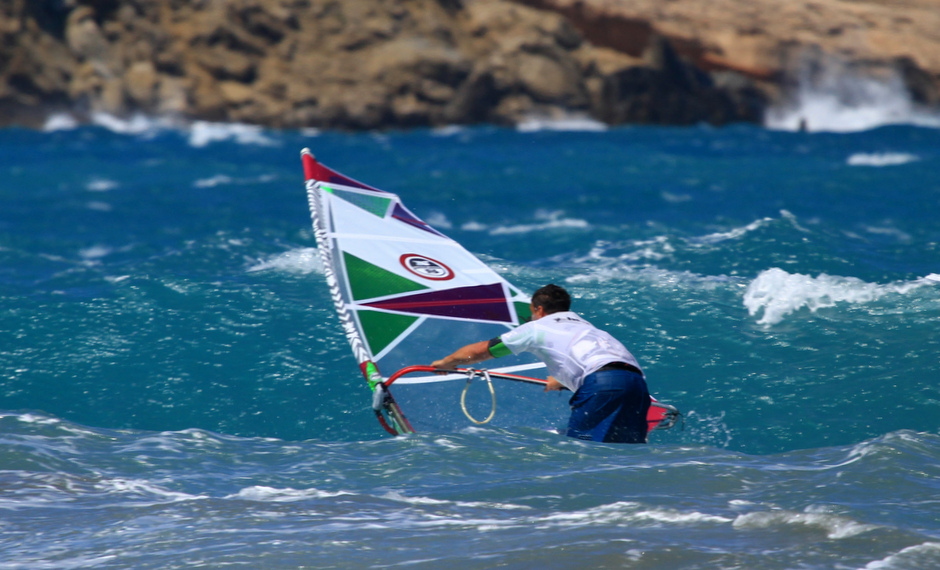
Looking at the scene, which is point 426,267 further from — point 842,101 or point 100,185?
point 842,101

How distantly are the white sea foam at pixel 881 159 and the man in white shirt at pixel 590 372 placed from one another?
13.8 meters

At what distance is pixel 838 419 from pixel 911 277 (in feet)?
12.3

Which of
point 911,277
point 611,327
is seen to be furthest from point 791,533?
point 911,277

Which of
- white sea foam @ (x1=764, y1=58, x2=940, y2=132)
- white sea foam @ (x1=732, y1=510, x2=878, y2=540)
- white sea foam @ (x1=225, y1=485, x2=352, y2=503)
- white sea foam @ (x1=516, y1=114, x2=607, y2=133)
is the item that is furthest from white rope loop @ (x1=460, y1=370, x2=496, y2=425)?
white sea foam @ (x1=764, y1=58, x2=940, y2=132)

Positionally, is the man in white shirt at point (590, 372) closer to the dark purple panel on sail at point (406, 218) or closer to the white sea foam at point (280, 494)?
the white sea foam at point (280, 494)

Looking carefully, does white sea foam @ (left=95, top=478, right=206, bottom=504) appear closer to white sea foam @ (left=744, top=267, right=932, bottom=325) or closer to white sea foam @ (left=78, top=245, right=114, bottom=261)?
white sea foam @ (left=744, top=267, right=932, bottom=325)

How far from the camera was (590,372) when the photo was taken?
570cm

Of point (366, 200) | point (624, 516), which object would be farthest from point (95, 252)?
point (624, 516)

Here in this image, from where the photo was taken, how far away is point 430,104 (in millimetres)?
23609

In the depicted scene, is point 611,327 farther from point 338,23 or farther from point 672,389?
point 338,23

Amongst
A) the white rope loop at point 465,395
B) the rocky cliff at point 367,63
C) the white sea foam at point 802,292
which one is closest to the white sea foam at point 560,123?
the rocky cliff at point 367,63

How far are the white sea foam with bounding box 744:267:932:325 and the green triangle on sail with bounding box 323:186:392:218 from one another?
3.49 meters

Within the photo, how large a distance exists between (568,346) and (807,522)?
1655 millimetres

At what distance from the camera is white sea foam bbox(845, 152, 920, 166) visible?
711 inches
